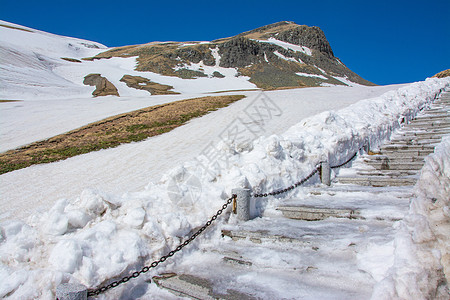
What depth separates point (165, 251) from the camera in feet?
10.6

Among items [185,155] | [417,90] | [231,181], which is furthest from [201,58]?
[231,181]

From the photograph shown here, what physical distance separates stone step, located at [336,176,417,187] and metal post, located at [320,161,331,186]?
1.43 feet

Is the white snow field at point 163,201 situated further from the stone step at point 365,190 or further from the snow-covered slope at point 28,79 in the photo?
the snow-covered slope at point 28,79

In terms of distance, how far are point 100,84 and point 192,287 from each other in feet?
127

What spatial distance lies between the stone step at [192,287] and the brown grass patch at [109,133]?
747cm

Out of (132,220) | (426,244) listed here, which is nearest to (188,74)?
(132,220)

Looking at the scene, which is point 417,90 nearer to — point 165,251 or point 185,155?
point 185,155

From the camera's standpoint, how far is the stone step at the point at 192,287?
2.58 meters

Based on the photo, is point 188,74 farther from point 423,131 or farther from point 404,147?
point 404,147

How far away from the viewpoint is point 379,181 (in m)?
5.59

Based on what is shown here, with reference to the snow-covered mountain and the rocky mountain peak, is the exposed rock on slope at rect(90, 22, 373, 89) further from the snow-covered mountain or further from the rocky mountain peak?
the rocky mountain peak

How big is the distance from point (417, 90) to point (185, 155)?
1225 cm

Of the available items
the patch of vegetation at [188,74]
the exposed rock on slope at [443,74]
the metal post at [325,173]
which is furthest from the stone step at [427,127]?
the patch of vegetation at [188,74]

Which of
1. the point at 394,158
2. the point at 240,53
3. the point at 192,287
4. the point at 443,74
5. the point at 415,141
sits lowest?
the point at 192,287
